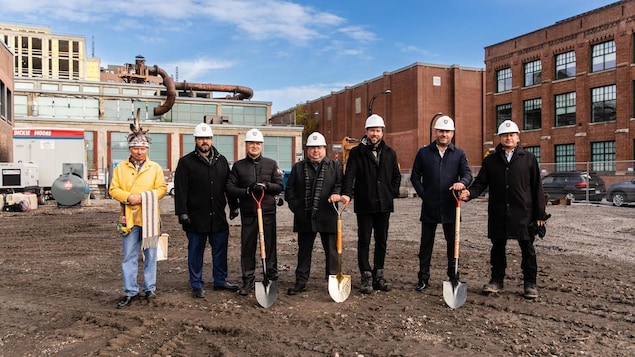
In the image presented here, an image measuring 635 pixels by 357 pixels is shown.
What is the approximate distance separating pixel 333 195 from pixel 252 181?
111cm

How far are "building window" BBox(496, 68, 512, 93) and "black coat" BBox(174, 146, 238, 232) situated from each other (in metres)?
44.2

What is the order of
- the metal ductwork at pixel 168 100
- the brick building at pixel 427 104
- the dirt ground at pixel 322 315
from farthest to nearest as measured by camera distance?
the metal ductwork at pixel 168 100 → the brick building at pixel 427 104 → the dirt ground at pixel 322 315

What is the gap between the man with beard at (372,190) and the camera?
6984mm

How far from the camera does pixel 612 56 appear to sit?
37.7 meters

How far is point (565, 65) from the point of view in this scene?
41406 mm

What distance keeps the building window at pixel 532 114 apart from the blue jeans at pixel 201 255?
41.6 m

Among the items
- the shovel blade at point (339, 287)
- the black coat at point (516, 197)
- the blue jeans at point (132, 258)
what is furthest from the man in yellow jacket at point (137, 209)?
the black coat at point (516, 197)

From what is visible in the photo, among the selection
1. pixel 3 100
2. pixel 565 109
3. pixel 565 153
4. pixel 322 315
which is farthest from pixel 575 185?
pixel 3 100

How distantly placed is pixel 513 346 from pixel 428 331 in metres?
0.84

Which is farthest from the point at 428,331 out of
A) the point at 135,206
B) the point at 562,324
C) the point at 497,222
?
the point at 135,206

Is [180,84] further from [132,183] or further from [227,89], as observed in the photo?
[132,183]

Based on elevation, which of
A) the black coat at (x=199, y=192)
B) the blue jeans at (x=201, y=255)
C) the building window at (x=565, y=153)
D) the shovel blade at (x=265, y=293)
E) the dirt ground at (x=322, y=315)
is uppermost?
the building window at (x=565, y=153)

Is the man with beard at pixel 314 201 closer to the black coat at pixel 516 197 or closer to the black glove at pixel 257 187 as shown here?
the black glove at pixel 257 187

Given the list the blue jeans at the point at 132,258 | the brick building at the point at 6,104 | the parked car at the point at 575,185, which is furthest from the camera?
the brick building at the point at 6,104
